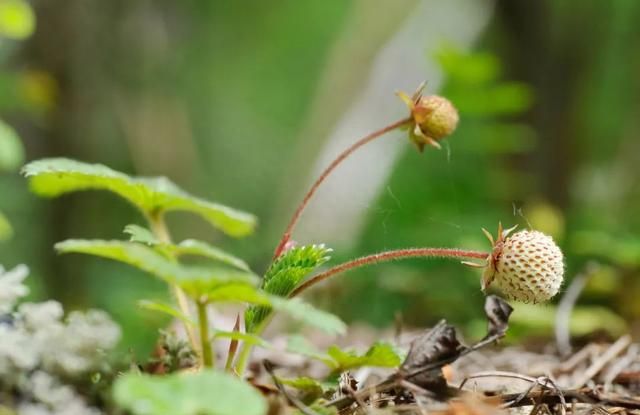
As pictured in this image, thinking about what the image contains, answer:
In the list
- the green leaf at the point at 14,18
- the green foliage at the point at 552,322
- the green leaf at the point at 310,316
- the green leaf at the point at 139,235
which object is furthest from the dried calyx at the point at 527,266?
the green leaf at the point at 14,18

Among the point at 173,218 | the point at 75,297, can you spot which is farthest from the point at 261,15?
the point at 75,297

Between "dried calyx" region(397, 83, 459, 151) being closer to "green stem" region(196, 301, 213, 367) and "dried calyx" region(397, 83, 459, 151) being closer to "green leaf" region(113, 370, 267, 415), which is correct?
"green stem" region(196, 301, 213, 367)

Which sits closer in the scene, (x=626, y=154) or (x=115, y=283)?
(x=115, y=283)

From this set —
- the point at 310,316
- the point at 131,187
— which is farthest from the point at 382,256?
the point at 131,187

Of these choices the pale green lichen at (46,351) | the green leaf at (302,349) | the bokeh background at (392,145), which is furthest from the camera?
the bokeh background at (392,145)

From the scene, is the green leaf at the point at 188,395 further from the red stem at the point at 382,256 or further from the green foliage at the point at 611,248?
the green foliage at the point at 611,248

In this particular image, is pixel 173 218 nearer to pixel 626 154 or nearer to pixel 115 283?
pixel 115 283

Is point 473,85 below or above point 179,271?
above

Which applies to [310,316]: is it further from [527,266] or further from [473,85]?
[473,85]
